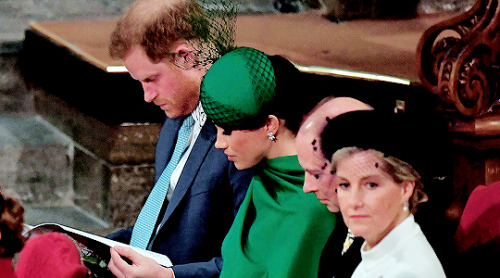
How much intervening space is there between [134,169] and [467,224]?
2385 millimetres

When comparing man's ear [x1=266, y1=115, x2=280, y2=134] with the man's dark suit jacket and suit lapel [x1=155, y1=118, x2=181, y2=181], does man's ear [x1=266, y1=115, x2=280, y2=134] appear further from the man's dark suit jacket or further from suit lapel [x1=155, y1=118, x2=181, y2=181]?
suit lapel [x1=155, y1=118, x2=181, y2=181]

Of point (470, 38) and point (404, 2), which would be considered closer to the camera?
point (470, 38)

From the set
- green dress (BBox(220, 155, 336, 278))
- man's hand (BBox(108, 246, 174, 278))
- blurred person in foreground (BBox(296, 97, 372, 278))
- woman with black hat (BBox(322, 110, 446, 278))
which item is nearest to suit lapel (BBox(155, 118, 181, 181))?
man's hand (BBox(108, 246, 174, 278))

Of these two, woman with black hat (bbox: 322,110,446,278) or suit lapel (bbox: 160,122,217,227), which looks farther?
suit lapel (bbox: 160,122,217,227)

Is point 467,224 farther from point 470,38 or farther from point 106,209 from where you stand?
point 106,209

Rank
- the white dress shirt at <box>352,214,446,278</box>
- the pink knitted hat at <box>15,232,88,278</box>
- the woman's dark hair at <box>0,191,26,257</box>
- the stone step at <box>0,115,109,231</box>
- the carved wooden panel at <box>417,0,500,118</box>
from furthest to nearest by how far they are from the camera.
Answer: the stone step at <box>0,115,109,231</box>
the carved wooden panel at <box>417,0,500,118</box>
the pink knitted hat at <box>15,232,88,278</box>
the woman's dark hair at <box>0,191,26,257</box>
the white dress shirt at <box>352,214,446,278</box>

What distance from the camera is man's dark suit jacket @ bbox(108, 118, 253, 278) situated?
7.79 feet

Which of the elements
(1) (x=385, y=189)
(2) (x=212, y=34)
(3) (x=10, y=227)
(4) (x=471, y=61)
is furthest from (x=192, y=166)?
(1) (x=385, y=189)

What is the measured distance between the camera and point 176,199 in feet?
7.97

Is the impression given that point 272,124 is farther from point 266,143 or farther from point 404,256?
point 404,256

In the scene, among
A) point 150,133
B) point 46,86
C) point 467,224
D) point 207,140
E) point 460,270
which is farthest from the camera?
point 46,86

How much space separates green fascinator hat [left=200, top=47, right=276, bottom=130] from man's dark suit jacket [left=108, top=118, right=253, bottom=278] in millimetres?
350

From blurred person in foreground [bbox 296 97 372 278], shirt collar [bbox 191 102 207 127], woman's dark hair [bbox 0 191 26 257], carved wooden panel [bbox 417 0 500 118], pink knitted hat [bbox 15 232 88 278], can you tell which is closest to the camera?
blurred person in foreground [bbox 296 97 372 278]

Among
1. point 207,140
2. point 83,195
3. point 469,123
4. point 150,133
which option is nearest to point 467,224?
point 469,123
